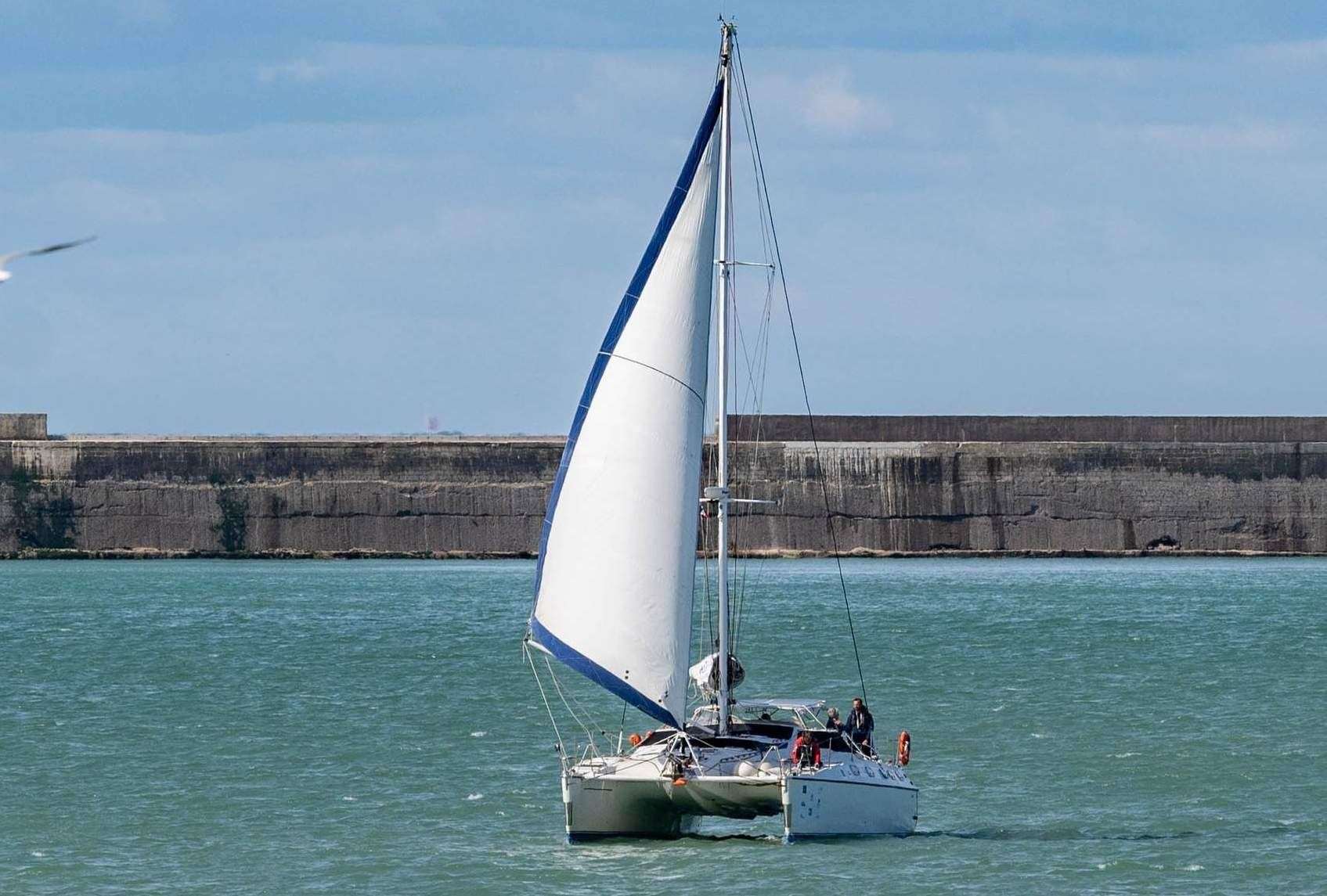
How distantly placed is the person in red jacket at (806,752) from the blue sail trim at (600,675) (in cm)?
109

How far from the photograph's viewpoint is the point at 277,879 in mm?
18484

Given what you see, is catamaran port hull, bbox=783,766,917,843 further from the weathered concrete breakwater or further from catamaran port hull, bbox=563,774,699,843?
the weathered concrete breakwater

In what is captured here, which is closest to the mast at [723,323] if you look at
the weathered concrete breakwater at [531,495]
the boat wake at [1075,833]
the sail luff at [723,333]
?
the sail luff at [723,333]

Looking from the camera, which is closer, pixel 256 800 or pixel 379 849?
pixel 379 849

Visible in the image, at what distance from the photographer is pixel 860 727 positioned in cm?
2000

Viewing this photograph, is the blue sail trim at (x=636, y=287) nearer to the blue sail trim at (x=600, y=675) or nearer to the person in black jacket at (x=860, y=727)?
the blue sail trim at (x=600, y=675)

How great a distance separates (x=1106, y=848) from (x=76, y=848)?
998 centimetres

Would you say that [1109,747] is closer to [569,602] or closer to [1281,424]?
[569,602]

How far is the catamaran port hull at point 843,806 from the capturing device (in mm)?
18766

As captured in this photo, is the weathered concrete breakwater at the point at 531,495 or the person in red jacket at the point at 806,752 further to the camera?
the weathered concrete breakwater at the point at 531,495

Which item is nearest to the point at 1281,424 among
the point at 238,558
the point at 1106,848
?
→ the point at 238,558

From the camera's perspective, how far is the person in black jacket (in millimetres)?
19812

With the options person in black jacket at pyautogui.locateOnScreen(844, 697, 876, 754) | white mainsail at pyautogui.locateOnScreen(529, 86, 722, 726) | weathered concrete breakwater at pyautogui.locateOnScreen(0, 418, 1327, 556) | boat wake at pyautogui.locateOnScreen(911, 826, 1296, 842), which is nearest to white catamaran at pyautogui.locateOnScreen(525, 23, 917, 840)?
white mainsail at pyautogui.locateOnScreen(529, 86, 722, 726)

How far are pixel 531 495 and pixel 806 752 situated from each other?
53.6 meters
